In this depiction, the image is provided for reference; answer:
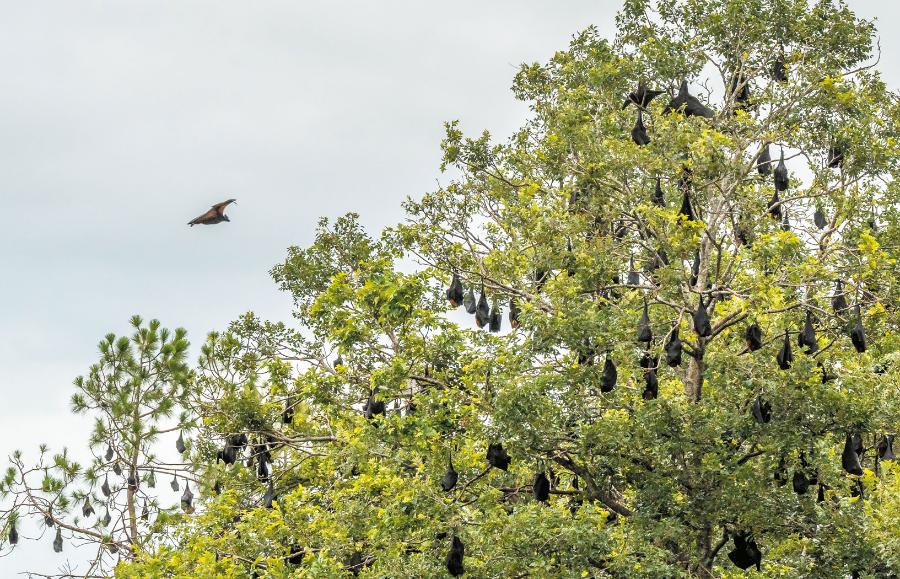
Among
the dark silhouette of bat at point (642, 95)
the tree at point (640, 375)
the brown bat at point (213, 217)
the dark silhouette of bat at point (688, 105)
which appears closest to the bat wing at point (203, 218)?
the brown bat at point (213, 217)

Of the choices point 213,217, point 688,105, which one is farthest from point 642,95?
point 213,217

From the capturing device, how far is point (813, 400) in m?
14.5

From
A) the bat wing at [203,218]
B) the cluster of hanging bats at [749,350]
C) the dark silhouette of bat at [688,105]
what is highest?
the dark silhouette of bat at [688,105]

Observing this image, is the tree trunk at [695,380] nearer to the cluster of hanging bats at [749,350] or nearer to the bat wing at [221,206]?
the cluster of hanging bats at [749,350]

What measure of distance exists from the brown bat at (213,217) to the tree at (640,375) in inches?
101

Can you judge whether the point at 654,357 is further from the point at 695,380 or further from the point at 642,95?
the point at 642,95

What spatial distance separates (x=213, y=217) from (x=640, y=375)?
7.07 metres

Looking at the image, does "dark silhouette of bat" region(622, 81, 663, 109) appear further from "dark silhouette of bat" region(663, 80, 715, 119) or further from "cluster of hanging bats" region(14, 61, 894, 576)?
"dark silhouette of bat" region(663, 80, 715, 119)

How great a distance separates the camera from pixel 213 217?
706 inches

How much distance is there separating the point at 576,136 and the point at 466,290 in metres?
3.55

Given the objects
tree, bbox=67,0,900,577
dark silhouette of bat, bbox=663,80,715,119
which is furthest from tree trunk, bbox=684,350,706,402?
dark silhouette of bat, bbox=663,80,715,119

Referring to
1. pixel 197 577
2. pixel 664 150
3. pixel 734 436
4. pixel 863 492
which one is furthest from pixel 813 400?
pixel 197 577

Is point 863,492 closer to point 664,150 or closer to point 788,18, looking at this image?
point 664,150

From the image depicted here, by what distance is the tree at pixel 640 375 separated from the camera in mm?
14625
